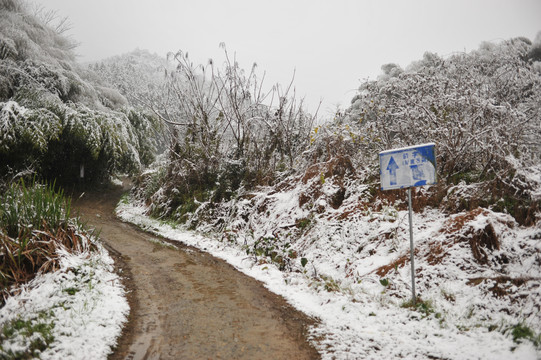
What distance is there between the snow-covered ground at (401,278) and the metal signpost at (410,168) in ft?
1.76

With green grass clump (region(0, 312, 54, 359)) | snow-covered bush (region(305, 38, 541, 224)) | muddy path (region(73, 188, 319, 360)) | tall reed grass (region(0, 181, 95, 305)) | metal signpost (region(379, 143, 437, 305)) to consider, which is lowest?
muddy path (region(73, 188, 319, 360))

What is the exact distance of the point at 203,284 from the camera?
4.85 metres

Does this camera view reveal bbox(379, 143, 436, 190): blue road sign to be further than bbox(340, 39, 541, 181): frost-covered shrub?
No

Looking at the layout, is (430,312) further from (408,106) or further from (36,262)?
(36,262)

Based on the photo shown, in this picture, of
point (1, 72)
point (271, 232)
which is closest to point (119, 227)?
A: point (271, 232)

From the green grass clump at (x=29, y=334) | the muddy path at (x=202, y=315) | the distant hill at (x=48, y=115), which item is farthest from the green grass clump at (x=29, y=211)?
the distant hill at (x=48, y=115)

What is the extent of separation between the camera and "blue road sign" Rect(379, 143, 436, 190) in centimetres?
356

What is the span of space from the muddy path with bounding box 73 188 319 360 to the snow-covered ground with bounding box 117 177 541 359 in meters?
0.34

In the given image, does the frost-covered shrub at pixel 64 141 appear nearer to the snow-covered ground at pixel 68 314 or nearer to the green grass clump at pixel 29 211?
the green grass clump at pixel 29 211

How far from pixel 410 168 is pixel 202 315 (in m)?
3.42

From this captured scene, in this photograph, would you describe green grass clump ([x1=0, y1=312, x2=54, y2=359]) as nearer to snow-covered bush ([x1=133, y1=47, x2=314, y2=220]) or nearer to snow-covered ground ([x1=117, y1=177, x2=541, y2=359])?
snow-covered ground ([x1=117, y1=177, x2=541, y2=359])

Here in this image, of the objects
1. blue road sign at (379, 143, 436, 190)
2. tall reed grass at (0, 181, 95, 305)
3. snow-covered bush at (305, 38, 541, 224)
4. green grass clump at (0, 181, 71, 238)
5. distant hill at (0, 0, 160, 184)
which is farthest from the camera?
distant hill at (0, 0, 160, 184)

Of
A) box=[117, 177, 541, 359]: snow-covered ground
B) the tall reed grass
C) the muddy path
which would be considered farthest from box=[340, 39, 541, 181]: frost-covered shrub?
the tall reed grass

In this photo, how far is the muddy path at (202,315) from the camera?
2947mm
